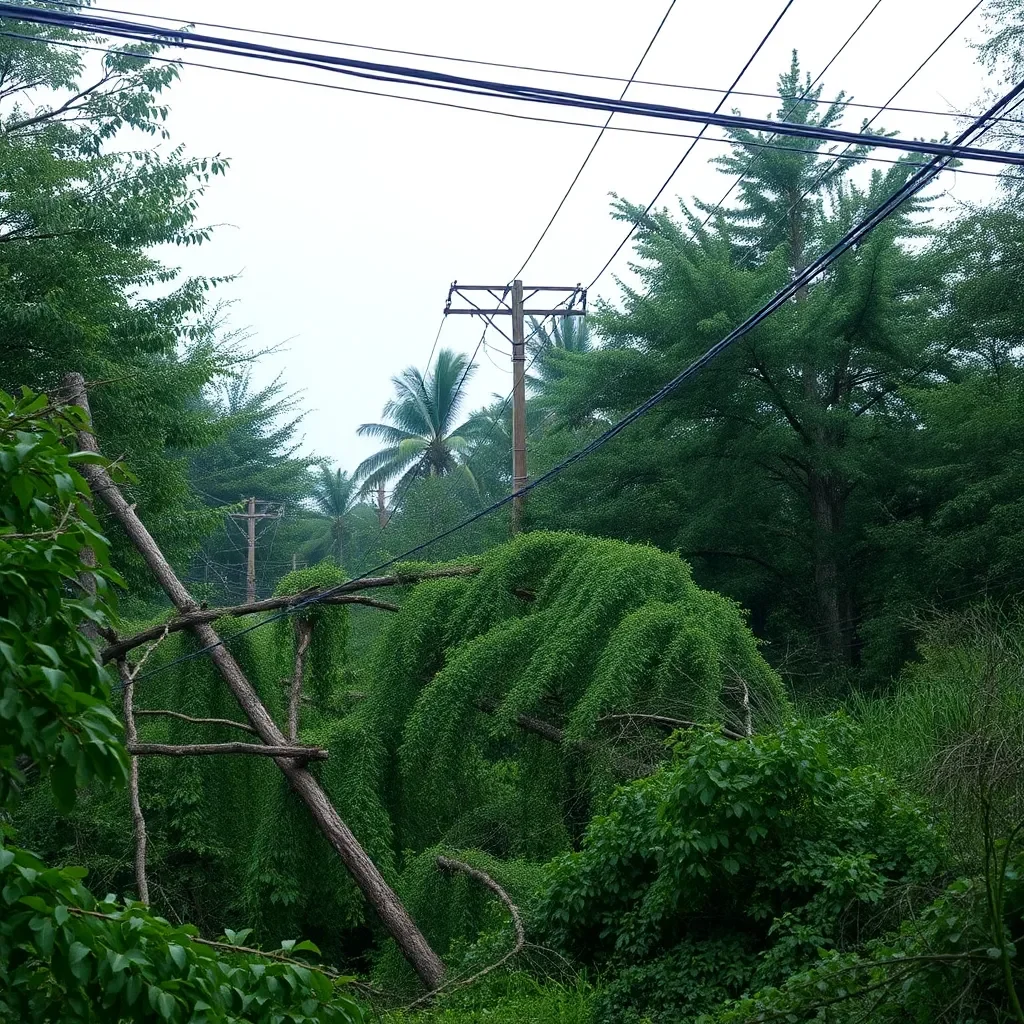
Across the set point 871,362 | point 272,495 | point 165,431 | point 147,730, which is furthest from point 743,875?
point 272,495

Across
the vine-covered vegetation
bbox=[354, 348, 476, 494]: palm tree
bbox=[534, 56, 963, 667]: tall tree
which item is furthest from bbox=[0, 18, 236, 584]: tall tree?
bbox=[354, 348, 476, 494]: palm tree

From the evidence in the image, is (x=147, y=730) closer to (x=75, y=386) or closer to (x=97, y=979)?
(x=75, y=386)

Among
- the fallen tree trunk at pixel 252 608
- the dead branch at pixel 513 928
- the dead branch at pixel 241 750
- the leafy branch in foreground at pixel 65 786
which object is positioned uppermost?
the fallen tree trunk at pixel 252 608

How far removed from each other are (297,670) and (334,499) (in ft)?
122

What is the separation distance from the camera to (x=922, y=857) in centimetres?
725

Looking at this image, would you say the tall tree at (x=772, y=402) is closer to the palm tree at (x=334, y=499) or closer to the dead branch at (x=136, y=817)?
the dead branch at (x=136, y=817)

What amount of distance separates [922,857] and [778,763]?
98cm

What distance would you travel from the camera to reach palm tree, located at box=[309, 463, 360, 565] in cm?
4969

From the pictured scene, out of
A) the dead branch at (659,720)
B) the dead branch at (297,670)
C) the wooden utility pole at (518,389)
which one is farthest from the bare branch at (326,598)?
the wooden utility pole at (518,389)

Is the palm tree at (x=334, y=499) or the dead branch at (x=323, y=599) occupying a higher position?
the palm tree at (x=334, y=499)

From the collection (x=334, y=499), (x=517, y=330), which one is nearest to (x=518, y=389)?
(x=517, y=330)

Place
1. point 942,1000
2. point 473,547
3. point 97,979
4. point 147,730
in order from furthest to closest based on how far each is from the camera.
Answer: point 473,547, point 147,730, point 942,1000, point 97,979

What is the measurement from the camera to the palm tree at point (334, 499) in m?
49.7

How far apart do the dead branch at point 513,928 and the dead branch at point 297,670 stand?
2745 mm
